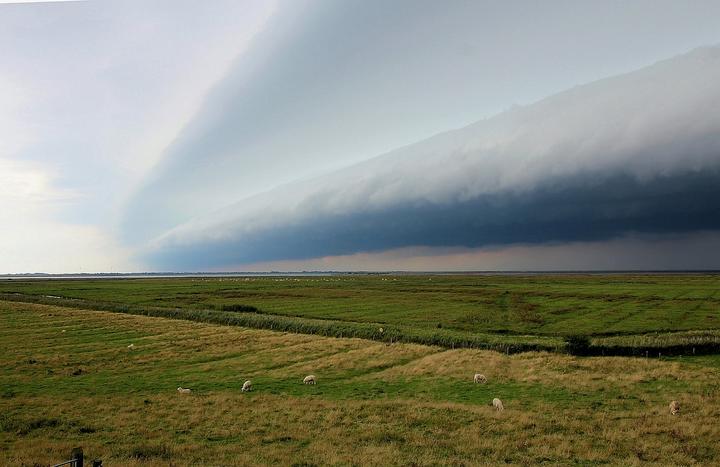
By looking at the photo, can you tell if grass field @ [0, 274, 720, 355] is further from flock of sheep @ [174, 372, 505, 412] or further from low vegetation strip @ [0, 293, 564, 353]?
flock of sheep @ [174, 372, 505, 412]

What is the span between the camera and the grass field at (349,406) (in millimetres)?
16672

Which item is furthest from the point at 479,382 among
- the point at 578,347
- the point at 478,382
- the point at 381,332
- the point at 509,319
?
the point at 509,319

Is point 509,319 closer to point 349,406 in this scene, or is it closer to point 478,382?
point 478,382

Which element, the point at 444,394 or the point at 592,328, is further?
the point at 592,328

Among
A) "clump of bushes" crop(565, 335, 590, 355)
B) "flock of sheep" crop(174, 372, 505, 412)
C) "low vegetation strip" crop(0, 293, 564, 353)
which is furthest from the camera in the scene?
"low vegetation strip" crop(0, 293, 564, 353)

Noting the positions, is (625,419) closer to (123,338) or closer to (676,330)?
(676,330)

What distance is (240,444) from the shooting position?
57.8ft

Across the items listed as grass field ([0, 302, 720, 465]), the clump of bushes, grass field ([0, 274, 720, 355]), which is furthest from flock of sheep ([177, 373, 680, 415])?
the clump of bushes

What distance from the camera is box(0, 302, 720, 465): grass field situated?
16672mm

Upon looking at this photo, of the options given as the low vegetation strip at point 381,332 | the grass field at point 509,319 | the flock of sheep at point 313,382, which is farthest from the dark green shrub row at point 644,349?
the flock of sheep at point 313,382

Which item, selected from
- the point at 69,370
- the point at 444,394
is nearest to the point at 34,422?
the point at 69,370

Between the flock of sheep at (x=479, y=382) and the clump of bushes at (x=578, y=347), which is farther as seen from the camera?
the clump of bushes at (x=578, y=347)

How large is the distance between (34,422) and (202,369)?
1288 cm

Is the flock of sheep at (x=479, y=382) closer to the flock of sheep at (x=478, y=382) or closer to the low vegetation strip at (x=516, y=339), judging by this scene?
the flock of sheep at (x=478, y=382)
